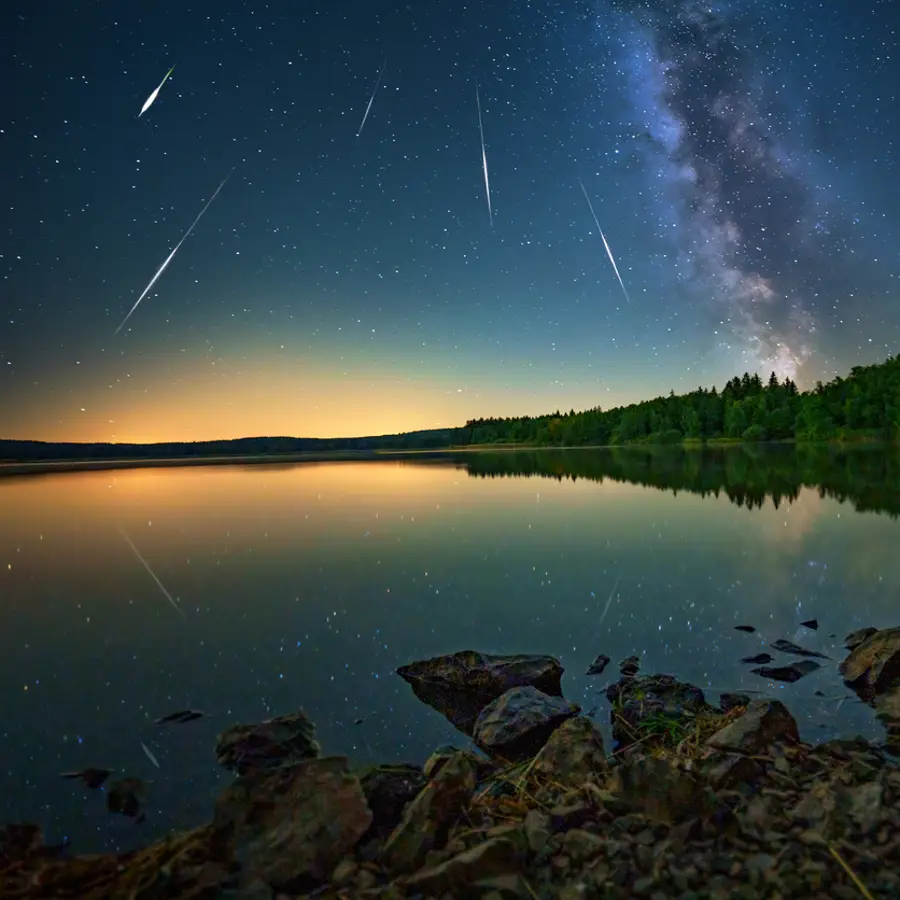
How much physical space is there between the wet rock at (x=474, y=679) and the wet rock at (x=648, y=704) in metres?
1.09

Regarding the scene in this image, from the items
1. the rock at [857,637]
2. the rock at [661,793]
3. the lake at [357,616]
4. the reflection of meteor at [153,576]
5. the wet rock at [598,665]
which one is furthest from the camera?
the reflection of meteor at [153,576]

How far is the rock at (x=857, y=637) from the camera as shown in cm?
1104

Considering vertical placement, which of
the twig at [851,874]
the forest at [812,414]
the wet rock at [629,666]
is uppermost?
the forest at [812,414]

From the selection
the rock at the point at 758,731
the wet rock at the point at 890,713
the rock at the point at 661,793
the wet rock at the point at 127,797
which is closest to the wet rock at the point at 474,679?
the rock at the point at 758,731

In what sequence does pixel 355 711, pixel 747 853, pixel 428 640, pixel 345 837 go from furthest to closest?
pixel 428 640 → pixel 355 711 → pixel 345 837 → pixel 747 853

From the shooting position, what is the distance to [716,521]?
26750 mm

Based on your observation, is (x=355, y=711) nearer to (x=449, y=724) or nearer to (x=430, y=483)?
(x=449, y=724)

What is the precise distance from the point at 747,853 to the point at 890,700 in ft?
16.9

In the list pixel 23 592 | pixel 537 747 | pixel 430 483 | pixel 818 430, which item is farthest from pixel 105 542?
pixel 818 430

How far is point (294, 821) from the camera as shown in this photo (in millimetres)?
5438

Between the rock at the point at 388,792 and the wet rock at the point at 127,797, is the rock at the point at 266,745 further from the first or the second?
the rock at the point at 388,792

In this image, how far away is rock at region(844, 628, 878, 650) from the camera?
36.2ft

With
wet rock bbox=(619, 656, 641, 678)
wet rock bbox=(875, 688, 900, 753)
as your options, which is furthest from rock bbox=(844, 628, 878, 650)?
wet rock bbox=(619, 656, 641, 678)

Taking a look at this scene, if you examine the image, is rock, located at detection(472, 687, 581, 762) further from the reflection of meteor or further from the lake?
the reflection of meteor
